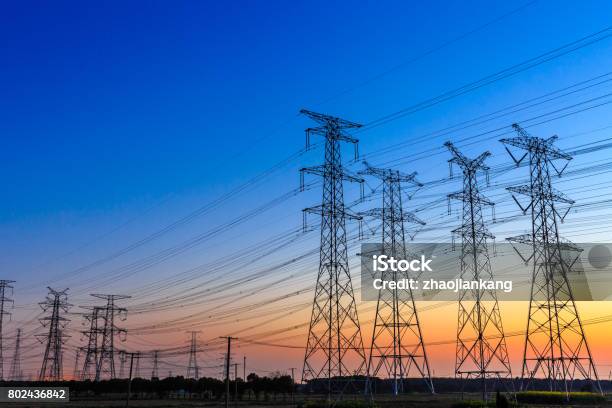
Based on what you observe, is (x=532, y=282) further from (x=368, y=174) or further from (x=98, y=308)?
(x=98, y=308)

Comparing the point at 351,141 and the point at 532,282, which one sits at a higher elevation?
the point at 351,141

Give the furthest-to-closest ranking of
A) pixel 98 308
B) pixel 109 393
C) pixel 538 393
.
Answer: pixel 109 393, pixel 98 308, pixel 538 393

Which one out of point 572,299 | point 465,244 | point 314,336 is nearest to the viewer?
point 314,336

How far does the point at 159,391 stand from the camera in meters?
134

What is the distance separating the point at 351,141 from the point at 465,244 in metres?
20.2

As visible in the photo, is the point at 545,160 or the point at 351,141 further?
the point at 545,160

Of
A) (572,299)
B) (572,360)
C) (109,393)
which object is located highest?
(572,299)

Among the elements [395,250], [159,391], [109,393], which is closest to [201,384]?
[159,391]

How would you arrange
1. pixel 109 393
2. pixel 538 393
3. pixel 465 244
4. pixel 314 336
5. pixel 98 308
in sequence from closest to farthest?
pixel 314 336, pixel 538 393, pixel 465 244, pixel 98 308, pixel 109 393

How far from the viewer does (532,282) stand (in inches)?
2265

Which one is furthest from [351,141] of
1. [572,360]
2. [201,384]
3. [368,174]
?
[201,384]

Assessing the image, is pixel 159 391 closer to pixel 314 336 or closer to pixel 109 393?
pixel 109 393

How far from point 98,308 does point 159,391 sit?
105 feet

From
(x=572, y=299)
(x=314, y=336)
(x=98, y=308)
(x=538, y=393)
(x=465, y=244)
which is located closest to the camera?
(x=314, y=336)
